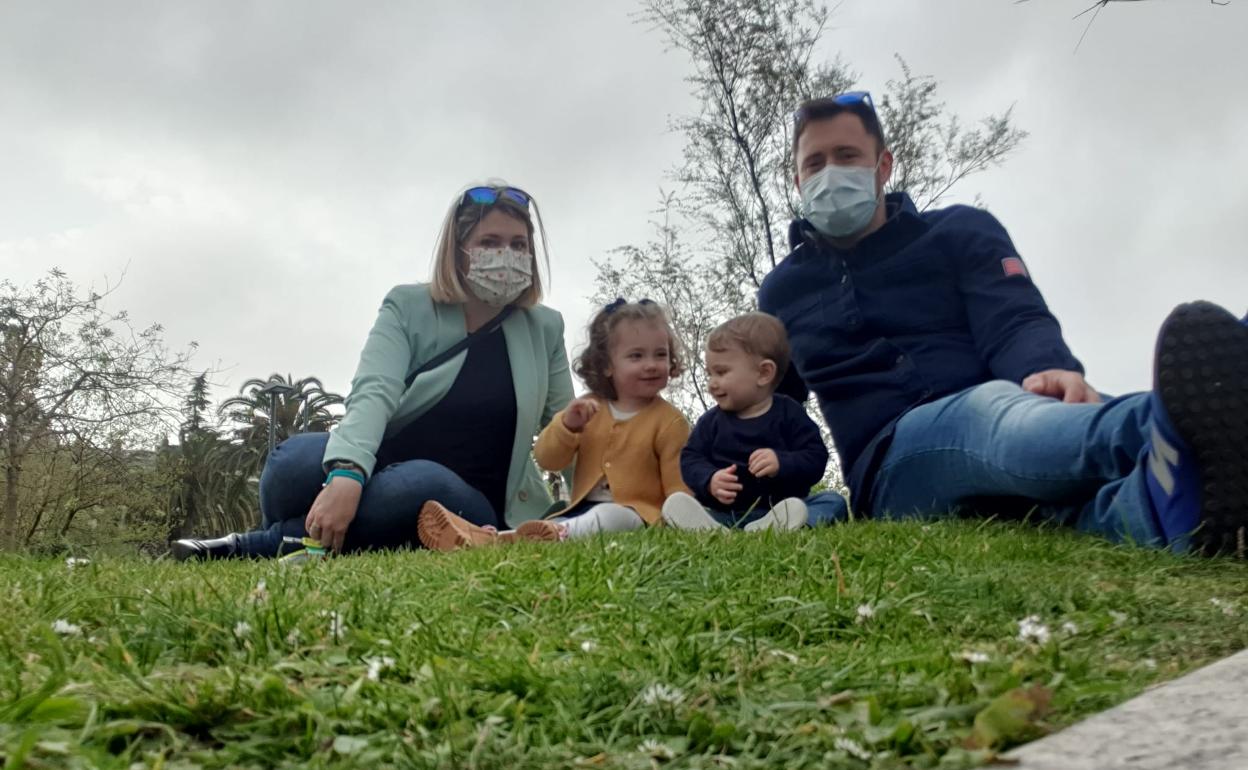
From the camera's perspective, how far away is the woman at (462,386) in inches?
186

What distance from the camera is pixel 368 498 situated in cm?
443

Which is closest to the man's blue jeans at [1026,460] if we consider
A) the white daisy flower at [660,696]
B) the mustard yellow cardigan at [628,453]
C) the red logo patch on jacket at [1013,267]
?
the red logo patch on jacket at [1013,267]

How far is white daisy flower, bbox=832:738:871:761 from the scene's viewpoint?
46.8 inches

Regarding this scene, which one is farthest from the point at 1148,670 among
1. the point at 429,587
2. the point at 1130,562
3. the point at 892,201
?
the point at 892,201

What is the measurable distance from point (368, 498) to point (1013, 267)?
2895 mm

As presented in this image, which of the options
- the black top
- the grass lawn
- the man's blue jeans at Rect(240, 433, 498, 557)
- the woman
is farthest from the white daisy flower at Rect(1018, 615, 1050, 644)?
the black top

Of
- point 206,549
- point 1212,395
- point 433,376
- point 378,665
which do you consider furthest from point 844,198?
point 378,665

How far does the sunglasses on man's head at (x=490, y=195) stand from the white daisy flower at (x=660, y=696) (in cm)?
390

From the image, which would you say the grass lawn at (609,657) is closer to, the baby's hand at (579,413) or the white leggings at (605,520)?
the white leggings at (605,520)

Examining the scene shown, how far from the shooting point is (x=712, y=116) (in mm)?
14086

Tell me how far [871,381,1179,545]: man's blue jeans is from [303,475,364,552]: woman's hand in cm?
220

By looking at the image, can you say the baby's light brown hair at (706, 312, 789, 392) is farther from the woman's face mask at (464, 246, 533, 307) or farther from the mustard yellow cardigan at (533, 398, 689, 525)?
the woman's face mask at (464, 246, 533, 307)

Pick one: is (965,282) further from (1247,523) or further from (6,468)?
(6,468)

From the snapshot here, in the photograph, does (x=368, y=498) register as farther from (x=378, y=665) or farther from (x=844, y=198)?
(x=378, y=665)
